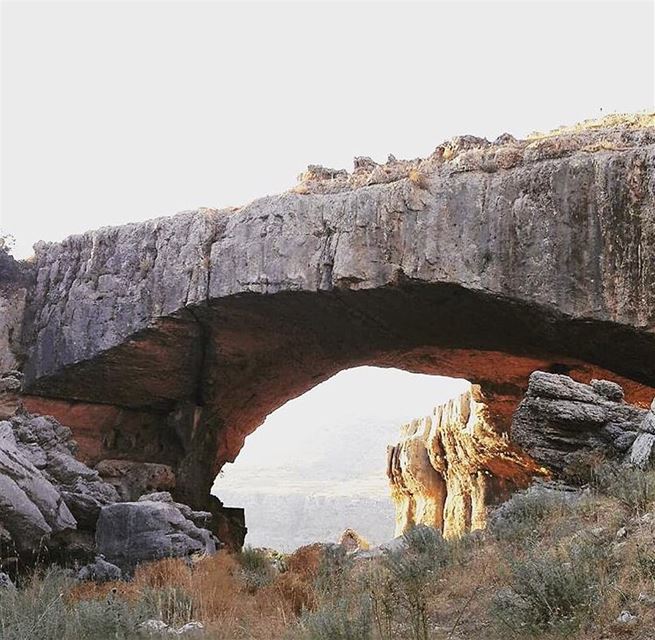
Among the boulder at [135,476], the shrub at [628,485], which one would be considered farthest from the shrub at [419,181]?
the boulder at [135,476]

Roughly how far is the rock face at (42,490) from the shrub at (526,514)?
5.73m

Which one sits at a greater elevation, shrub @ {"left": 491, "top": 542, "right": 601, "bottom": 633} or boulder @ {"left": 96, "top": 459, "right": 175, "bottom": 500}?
shrub @ {"left": 491, "top": 542, "right": 601, "bottom": 633}

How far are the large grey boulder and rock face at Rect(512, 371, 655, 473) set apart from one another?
531 centimetres

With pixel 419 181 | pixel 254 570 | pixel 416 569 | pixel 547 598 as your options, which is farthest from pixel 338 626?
pixel 419 181

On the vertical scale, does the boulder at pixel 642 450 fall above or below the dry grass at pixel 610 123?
below

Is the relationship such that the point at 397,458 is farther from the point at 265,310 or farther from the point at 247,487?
the point at 247,487

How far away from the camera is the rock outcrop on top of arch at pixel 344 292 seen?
38.6 feet

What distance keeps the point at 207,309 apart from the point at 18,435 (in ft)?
13.0

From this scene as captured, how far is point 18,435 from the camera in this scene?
39.9 ft

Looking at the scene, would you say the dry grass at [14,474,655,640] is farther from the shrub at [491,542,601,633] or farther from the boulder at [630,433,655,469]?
the boulder at [630,433,655,469]

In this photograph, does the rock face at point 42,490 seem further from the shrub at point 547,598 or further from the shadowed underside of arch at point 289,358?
the shrub at point 547,598

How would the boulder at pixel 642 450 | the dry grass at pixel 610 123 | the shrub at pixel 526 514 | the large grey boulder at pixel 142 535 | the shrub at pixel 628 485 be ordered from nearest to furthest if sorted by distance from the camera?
the shrub at pixel 628 485 < the shrub at pixel 526 514 < the boulder at pixel 642 450 < the large grey boulder at pixel 142 535 < the dry grass at pixel 610 123

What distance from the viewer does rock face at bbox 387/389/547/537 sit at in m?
19.6

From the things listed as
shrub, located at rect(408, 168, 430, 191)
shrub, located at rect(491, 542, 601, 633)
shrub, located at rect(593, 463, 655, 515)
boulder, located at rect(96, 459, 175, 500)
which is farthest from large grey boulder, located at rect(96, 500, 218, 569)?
shrub, located at rect(408, 168, 430, 191)
